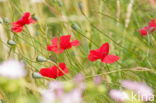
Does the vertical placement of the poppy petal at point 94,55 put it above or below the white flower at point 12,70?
above

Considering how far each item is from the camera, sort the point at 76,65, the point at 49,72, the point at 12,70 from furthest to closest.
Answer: the point at 76,65 → the point at 49,72 → the point at 12,70

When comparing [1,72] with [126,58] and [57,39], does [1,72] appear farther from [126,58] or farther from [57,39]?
[126,58]

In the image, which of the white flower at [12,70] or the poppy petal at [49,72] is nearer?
the white flower at [12,70]

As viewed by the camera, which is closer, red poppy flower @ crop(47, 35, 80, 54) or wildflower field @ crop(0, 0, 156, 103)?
wildflower field @ crop(0, 0, 156, 103)

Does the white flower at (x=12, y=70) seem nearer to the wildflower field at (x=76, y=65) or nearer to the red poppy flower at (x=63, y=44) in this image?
the wildflower field at (x=76, y=65)

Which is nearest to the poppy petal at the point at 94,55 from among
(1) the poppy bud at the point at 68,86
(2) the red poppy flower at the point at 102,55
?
(2) the red poppy flower at the point at 102,55

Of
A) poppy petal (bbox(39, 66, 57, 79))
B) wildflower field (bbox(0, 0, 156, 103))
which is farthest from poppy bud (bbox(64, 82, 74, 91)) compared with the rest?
poppy petal (bbox(39, 66, 57, 79))

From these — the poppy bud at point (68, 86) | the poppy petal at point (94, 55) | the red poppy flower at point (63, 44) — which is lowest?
the poppy bud at point (68, 86)

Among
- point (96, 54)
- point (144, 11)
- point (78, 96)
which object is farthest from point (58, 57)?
point (78, 96)

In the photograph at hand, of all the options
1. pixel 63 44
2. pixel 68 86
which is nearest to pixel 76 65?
pixel 63 44

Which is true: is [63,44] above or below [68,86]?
above

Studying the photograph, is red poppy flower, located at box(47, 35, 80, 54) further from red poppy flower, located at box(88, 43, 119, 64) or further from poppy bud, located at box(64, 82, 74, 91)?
poppy bud, located at box(64, 82, 74, 91)

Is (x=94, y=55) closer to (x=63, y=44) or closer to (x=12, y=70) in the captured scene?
(x=63, y=44)
